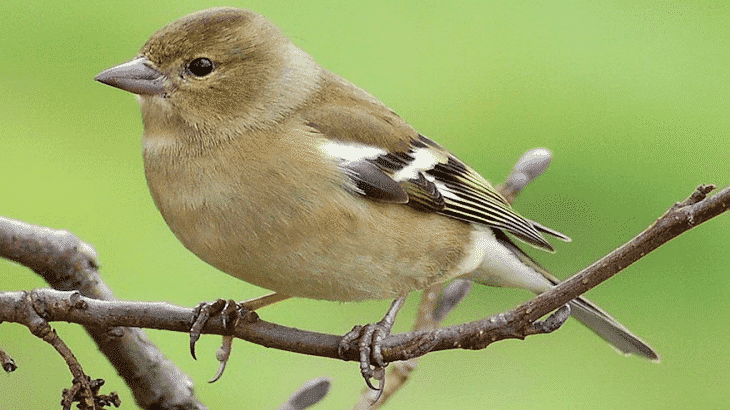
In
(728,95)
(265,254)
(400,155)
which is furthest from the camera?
(728,95)

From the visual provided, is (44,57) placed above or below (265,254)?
above

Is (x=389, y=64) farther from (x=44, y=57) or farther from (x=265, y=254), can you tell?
(x=265, y=254)

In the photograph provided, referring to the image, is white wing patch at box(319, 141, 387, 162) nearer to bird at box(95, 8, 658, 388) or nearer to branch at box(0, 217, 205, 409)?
bird at box(95, 8, 658, 388)

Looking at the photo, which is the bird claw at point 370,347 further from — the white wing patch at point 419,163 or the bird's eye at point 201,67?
the bird's eye at point 201,67

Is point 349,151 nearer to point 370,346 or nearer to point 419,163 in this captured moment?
point 419,163

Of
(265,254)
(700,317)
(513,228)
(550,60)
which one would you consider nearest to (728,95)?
(550,60)

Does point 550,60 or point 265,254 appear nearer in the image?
point 265,254

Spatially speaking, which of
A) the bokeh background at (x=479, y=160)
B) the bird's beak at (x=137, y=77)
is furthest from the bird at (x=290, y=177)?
the bokeh background at (x=479, y=160)
